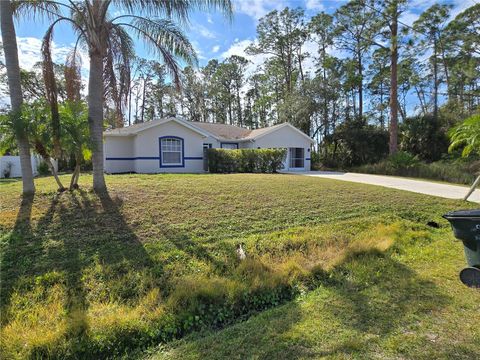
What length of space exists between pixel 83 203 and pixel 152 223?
1914mm

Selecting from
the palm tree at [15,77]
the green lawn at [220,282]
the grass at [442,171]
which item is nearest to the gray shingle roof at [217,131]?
the grass at [442,171]

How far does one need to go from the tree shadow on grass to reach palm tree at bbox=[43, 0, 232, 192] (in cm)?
181

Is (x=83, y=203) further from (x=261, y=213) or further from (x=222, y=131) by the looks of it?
(x=222, y=131)

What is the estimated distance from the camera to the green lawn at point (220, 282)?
290cm

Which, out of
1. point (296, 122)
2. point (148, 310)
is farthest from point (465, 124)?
point (296, 122)

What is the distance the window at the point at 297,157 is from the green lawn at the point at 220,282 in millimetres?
16244

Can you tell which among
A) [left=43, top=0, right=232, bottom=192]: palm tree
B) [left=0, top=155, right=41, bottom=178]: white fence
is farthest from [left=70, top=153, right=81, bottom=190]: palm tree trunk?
[left=0, top=155, right=41, bottom=178]: white fence

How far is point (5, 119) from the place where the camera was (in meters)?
6.49

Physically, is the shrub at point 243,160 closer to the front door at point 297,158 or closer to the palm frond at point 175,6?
the front door at point 297,158

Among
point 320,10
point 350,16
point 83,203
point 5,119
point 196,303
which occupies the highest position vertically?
point 320,10

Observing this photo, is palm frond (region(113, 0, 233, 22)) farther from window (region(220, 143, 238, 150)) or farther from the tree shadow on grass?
window (region(220, 143, 238, 150))

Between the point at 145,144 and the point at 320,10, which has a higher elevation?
the point at 320,10

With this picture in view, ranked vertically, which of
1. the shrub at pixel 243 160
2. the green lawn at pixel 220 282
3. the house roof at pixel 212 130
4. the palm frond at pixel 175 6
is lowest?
the green lawn at pixel 220 282

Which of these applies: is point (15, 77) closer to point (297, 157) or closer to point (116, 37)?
point (116, 37)
